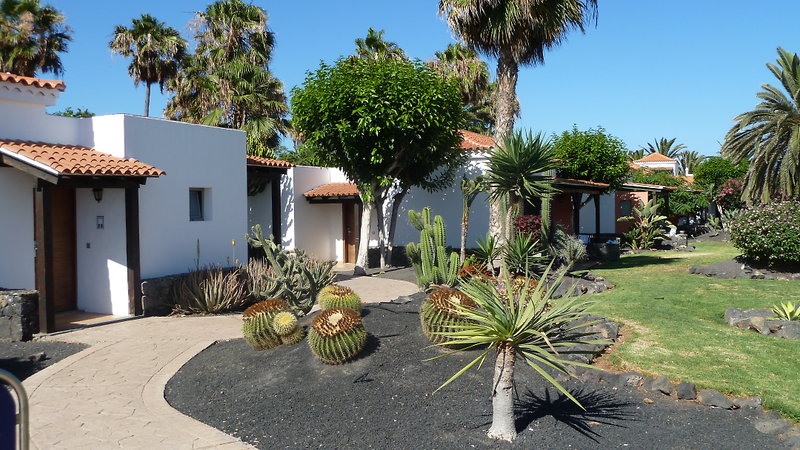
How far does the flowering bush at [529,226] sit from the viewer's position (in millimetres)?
16594

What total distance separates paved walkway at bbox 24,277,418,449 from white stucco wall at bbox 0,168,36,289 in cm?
189

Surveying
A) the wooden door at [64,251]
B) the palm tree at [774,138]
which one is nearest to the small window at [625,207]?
the palm tree at [774,138]

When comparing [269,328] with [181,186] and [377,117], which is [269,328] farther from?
[377,117]

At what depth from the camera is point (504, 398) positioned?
5.26 meters

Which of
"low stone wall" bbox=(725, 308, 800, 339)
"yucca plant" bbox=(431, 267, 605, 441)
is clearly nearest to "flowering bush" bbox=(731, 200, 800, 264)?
"low stone wall" bbox=(725, 308, 800, 339)

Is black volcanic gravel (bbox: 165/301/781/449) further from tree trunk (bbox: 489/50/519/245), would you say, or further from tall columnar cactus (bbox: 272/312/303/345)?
tree trunk (bbox: 489/50/519/245)

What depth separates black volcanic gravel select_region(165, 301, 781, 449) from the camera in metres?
5.34

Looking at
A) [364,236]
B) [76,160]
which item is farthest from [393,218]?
[76,160]

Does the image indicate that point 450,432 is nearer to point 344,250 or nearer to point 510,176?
point 510,176

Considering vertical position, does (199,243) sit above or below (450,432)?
above

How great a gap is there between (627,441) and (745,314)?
19.1 feet

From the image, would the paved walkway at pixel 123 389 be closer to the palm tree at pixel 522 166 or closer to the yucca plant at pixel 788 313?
the palm tree at pixel 522 166

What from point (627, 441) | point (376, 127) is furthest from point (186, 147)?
point (627, 441)

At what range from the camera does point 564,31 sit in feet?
54.2
